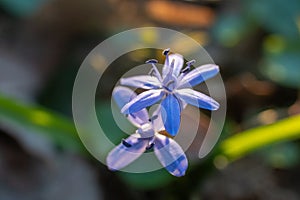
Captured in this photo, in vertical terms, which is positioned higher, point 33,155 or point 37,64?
point 37,64

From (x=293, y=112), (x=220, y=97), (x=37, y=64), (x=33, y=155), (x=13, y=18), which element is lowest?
(x=293, y=112)

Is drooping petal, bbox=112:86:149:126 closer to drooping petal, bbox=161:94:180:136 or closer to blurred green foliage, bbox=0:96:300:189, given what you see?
drooping petal, bbox=161:94:180:136

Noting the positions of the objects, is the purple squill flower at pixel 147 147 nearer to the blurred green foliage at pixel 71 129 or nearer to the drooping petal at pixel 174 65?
the drooping petal at pixel 174 65

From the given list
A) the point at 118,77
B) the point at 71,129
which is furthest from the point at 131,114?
the point at 118,77

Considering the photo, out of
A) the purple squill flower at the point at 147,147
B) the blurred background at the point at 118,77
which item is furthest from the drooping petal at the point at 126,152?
the blurred background at the point at 118,77

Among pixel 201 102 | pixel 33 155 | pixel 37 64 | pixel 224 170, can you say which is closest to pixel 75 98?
pixel 33 155

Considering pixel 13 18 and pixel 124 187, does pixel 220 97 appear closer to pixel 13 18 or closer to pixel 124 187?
pixel 124 187

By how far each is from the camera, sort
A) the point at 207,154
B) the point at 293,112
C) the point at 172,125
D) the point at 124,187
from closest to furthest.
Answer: the point at 172,125
the point at 207,154
the point at 124,187
the point at 293,112
